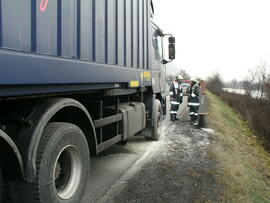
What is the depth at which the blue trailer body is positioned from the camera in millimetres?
2207

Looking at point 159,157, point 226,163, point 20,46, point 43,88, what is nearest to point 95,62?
point 43,88

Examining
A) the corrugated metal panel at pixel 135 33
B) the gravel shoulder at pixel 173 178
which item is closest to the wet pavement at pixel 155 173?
the gravel shoulder at pixel 173 178

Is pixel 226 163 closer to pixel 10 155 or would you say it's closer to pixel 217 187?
pixel 217 187

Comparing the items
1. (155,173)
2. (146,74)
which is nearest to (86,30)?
(155,173)

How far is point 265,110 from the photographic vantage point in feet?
90.7

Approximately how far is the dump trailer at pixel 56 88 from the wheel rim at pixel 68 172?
0.01 meters

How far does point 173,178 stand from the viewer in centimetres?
479

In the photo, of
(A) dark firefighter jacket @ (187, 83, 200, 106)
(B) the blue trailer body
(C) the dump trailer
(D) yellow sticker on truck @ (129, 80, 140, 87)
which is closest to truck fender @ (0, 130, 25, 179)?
(C) the dump trailer

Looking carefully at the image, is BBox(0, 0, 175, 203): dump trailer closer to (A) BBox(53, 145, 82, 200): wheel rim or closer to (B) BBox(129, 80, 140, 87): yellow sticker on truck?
(A) BBox(53, 145, 82, 200): wheel rim

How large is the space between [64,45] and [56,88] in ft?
1.44

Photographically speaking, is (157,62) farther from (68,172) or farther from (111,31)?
(68,172)

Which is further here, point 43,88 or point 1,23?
point 43,88

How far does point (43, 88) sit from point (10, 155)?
60cm

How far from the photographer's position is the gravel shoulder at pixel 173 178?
406 cm
